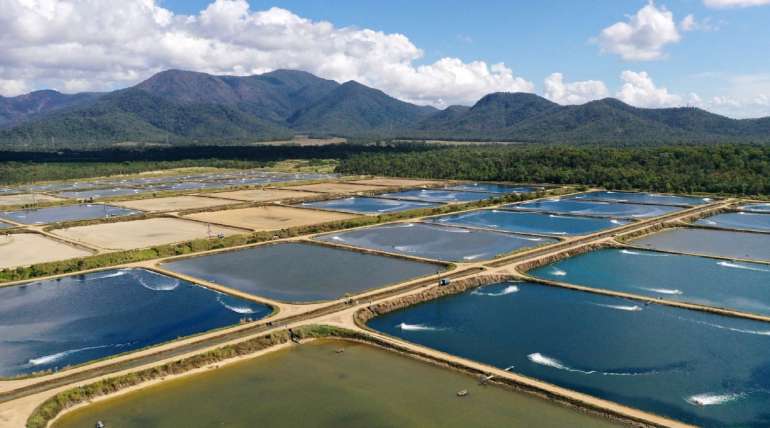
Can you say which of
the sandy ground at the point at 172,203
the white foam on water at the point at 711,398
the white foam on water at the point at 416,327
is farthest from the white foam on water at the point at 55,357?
the sandy ground at the point at 172,203

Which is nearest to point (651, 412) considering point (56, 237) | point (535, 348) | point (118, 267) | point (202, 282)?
point (535, 348)

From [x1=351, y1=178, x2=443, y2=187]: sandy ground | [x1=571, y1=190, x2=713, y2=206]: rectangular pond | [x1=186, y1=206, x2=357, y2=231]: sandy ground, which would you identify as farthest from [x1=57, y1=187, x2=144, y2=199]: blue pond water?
[x1=571, y1=190, x2=713, y2=206]: rectangular pond

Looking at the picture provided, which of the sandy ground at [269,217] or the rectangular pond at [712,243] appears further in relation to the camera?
the sandy ground at [269,217]

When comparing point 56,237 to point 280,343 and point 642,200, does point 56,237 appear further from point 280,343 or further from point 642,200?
point 642,200

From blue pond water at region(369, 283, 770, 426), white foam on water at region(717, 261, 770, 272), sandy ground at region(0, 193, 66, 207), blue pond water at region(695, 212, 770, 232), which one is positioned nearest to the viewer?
blue pond water at region(369, 283, 770, 426)

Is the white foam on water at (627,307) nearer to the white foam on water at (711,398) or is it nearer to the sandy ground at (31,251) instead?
the white foam on water at (711,398)

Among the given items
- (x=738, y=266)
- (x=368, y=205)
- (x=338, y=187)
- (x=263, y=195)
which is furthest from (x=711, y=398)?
(x=338, y=187)

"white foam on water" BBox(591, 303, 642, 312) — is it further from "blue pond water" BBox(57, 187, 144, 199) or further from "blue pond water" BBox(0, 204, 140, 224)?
"blue pond water" BBox(57, 187, 144, 199)
